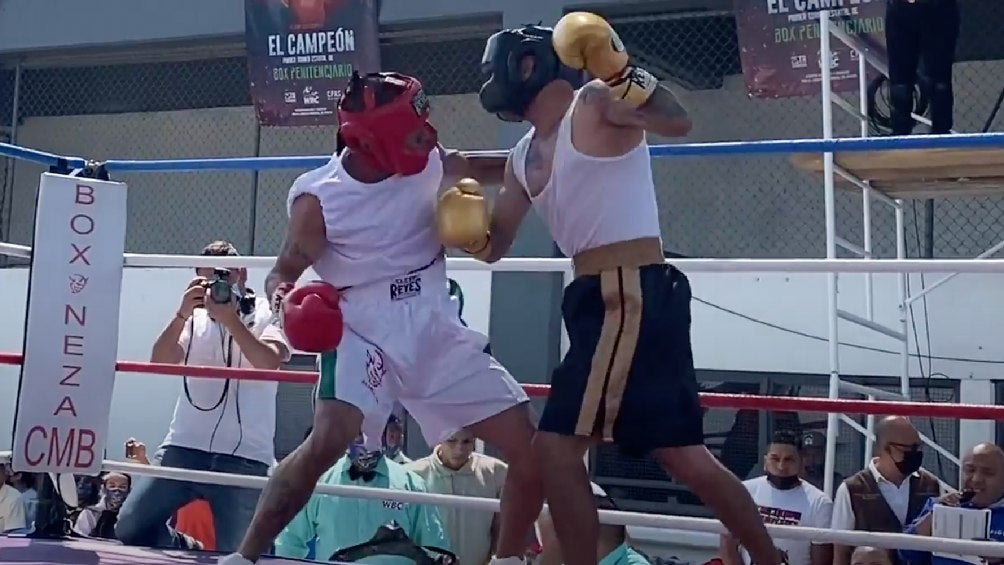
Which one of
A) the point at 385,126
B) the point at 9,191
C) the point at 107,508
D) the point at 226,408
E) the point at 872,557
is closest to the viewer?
the point at 385,126

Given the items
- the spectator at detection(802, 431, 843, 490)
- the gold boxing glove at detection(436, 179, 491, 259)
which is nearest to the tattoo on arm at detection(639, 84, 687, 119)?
the gold boxing glove at detection(436, 179, 491, 259)

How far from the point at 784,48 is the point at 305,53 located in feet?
Answer: 9.42

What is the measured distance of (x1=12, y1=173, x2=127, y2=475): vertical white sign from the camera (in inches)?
115

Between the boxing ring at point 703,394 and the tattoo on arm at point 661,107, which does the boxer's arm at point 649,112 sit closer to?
the tattoo on arm at point 661,107

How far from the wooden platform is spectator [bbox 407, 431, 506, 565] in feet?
4.86

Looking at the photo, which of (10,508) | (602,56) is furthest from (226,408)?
(10,508)

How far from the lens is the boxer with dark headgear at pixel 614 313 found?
6.88 ft

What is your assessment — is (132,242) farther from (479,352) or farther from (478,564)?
(479,352)

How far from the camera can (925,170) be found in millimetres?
4059

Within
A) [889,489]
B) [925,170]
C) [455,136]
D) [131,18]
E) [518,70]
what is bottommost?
[889,489]

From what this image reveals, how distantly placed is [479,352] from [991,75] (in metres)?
5.23

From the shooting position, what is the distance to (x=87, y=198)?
3.03 metres

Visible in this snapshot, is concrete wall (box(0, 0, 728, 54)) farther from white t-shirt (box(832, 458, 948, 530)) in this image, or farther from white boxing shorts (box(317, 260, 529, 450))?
white boxing shorts (box(317, 260, 529, 450))

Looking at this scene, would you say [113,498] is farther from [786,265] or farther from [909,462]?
[786,265]
